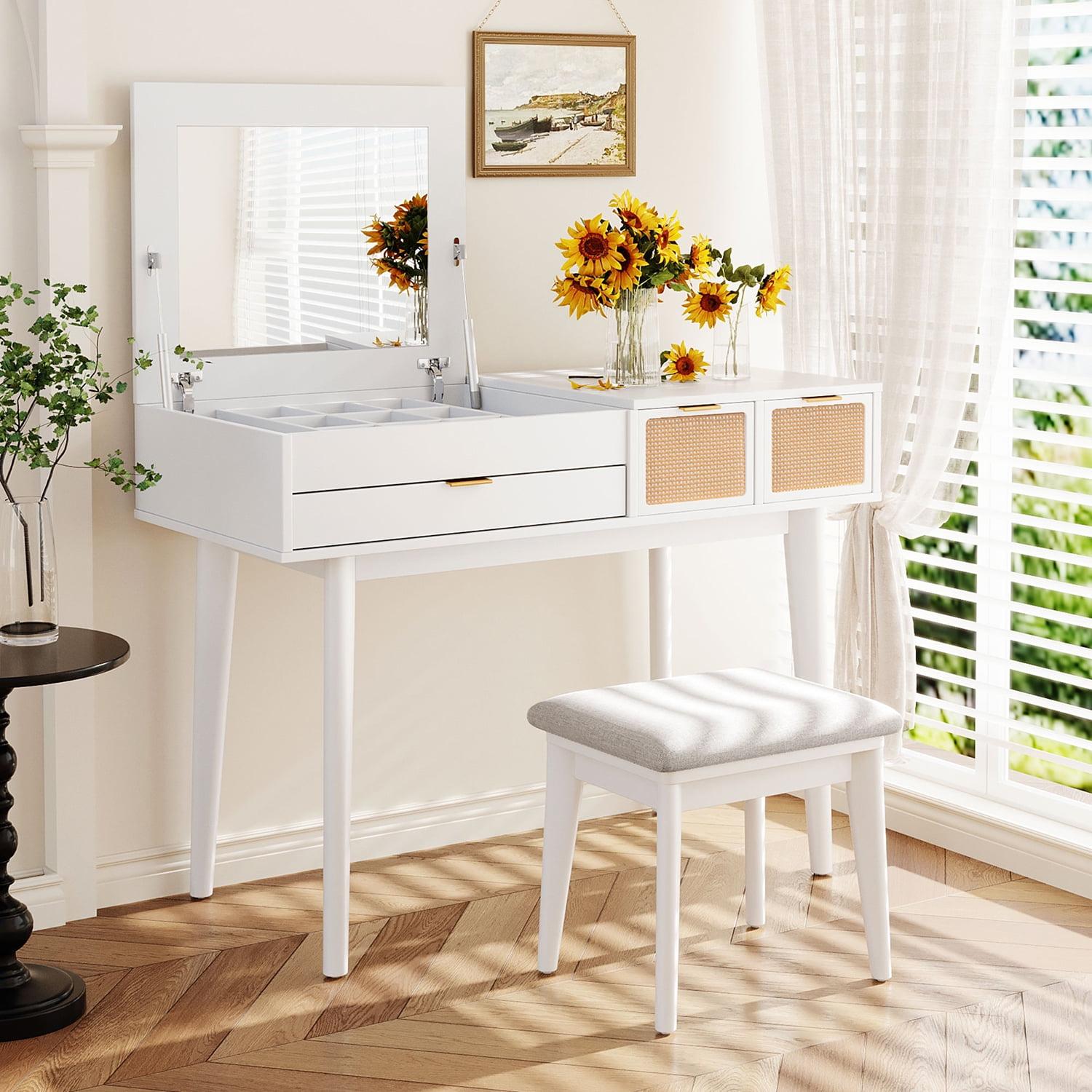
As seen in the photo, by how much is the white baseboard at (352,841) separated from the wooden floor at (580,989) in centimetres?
4

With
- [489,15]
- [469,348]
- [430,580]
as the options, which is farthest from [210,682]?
[489,15]

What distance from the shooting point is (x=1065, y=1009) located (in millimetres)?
2598

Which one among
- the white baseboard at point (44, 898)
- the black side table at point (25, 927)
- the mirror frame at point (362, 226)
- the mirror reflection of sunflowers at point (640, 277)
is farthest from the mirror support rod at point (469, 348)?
the white baseboard at point (44, 898)

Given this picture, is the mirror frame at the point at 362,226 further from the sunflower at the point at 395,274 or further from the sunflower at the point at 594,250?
the sunflower at the point at 594,250

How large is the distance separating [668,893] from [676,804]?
136 mm

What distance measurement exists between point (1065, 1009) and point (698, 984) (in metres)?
0.59

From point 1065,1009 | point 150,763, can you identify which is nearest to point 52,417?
point 150,763

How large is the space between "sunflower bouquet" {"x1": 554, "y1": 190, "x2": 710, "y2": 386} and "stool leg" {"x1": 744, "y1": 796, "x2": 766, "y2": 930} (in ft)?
2.69

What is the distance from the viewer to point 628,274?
9.51 ft

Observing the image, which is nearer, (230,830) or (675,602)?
(230,830)

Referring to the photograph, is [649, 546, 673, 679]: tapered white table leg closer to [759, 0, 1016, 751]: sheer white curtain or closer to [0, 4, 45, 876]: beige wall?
[759, 0, 1016, 751]: sheer white curtain

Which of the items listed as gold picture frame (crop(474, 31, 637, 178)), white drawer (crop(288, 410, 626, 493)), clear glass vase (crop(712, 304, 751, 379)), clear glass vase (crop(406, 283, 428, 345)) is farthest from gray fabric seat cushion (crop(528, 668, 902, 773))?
gold picture frame (crop(474, 31, 637, 178))

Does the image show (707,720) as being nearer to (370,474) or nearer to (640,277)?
(370,474)

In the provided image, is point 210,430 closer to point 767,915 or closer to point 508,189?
point 508,189
